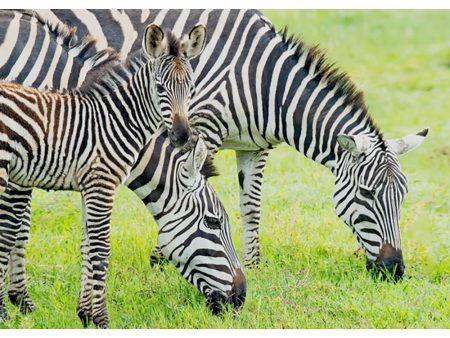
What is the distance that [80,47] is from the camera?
9.52 m

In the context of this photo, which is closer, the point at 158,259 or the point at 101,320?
the point at 101,320

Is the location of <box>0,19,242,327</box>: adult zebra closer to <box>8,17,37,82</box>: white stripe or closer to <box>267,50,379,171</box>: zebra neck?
<box>8,17,37,82</box>: white stripe

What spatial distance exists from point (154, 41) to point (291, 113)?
2.26m

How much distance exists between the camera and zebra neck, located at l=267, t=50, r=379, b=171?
9.85 metres

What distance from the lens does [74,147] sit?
8.20m

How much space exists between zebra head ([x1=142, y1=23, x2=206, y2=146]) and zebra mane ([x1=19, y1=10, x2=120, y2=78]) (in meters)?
0.93

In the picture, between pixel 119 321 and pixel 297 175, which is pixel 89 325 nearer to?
pixel 119 321

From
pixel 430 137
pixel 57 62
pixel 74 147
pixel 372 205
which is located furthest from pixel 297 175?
pixel 74 147

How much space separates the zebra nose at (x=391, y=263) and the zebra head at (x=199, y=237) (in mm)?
1596

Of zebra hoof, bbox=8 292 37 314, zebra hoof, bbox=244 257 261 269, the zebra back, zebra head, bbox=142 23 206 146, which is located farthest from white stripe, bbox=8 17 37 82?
zebra hoof, bbox=244 257 261 269

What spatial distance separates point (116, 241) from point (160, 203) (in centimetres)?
206

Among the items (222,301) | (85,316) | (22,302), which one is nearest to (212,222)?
(222,301)

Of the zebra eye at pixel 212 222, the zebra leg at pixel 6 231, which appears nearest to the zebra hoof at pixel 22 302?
the zebra leg at pixel 6 231

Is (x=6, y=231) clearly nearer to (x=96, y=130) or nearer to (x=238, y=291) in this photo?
(x=96, y=130)
